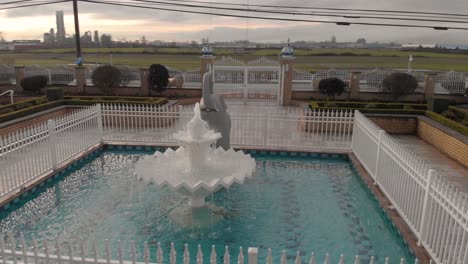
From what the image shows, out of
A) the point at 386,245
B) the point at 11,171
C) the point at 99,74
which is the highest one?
the point at 99,74

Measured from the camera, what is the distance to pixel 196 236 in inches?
219

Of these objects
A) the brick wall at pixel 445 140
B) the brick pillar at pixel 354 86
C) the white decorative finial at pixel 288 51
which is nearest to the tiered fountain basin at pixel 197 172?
the brick wall at pixel 445 140

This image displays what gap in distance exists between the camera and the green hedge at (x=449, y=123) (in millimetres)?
9783

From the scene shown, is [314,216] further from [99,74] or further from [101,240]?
[99,74]

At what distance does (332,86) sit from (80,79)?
12.7 m

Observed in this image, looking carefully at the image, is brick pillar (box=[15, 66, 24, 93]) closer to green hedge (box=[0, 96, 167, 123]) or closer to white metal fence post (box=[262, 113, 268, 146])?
green hedge (box=[0, 96, 167, 123])

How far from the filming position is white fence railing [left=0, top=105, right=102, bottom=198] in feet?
21.8

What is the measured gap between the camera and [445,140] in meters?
9.94

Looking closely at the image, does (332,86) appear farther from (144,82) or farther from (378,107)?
(144,82)

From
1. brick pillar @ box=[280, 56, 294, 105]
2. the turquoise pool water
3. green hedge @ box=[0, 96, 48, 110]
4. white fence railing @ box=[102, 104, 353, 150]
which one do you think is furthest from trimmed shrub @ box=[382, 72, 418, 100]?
green hedge @ box=[0, 96, 48, 110]

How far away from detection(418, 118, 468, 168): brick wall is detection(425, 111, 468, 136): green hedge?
0.78ft

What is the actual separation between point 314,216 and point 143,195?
3.33 m

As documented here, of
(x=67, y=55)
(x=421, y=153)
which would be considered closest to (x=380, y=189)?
(x=421, y=153)

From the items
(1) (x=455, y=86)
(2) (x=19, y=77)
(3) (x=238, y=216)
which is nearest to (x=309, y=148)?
(3) (x=238, y=216)
